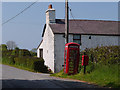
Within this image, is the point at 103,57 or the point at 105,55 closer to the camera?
the point at 105,55

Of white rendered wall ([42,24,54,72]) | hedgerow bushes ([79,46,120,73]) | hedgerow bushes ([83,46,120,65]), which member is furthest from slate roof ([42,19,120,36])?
hedgerow bushes ([83,46,120,65])

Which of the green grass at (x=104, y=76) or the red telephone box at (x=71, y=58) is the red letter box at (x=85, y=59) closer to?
the green grass at (x=104, y=76)

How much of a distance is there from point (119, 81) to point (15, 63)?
2944 cm

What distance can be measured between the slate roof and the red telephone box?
602 inches

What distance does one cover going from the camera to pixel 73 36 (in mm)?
36625

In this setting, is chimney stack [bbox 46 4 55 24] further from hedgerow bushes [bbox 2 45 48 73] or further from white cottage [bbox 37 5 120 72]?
hedgerow bushes [bbox 2 45 48 73]

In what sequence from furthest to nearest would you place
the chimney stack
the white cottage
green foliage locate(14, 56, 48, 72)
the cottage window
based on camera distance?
the chimney stack
the cottage window
the white cottage
green foliage locate(14, 56, 48, 72)

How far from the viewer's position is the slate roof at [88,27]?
122 ft

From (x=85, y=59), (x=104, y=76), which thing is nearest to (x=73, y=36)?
(x=85, y=59)

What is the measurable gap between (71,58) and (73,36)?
15908 mm

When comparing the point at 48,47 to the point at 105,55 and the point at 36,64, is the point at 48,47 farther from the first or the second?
the point at 105,55

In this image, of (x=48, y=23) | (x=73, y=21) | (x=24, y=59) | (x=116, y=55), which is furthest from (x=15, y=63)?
(x=116, y=55)

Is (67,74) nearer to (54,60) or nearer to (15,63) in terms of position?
(54,60)

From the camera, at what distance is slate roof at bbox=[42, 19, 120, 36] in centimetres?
3706
